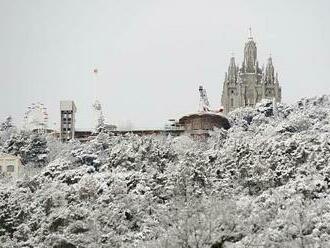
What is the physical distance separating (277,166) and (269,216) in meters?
9.49

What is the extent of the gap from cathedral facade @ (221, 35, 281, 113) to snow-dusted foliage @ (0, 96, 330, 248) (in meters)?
46.9

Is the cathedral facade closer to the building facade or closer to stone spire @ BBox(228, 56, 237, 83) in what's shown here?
stone spire @ BBox(228, 56, 237, 83)

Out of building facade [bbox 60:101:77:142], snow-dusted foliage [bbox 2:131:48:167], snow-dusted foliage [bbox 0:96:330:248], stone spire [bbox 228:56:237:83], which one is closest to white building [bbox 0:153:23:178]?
snow-dusted foliage [bbox 2:131:48:167]

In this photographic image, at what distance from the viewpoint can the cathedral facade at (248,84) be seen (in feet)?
385

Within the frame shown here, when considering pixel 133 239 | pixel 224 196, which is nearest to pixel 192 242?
pixel 133 239

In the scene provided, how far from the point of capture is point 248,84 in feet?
395

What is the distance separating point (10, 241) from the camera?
2004 inches

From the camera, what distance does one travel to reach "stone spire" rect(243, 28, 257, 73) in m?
122

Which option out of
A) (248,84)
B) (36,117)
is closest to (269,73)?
(248,84)

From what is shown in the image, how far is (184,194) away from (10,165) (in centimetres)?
2444

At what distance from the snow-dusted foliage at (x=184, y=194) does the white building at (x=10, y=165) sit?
5.04 m

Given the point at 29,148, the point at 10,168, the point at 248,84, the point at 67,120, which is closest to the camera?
the point at 10,168

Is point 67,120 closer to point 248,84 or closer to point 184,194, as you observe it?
point 184,194

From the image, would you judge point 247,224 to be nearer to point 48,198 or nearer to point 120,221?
point 120,221
